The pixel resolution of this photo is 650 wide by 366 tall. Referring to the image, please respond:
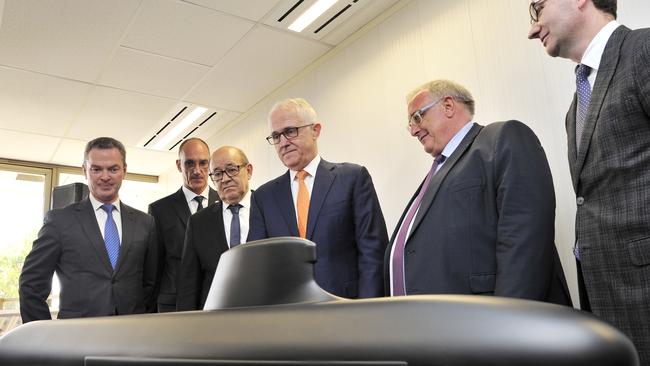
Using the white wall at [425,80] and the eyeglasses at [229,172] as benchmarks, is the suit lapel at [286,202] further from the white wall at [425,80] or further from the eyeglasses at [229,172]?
the white wall at [425,80]

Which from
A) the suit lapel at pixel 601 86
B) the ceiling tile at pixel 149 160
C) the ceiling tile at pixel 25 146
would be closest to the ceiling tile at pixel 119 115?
the ceiling tile at pixel 25 146

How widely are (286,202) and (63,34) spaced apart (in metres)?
2.54

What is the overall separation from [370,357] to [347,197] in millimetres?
1570

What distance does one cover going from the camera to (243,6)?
3264mm

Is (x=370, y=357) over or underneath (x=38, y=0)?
underneath

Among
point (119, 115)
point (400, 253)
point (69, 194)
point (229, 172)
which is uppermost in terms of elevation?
point (119, 115)

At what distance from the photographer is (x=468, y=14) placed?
2928 millimetres

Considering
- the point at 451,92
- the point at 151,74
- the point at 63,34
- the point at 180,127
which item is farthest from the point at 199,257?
the point at 180,127

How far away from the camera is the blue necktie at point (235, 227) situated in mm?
2263

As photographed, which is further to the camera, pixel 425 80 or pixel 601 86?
pixel 425 80

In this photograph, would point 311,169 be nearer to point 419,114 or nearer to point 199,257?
point 419,114

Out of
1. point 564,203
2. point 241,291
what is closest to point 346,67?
point 564,203

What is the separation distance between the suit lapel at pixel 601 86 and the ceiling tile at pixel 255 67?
8.69 ft

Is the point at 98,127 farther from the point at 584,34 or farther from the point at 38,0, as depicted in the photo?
the point at 584,34
